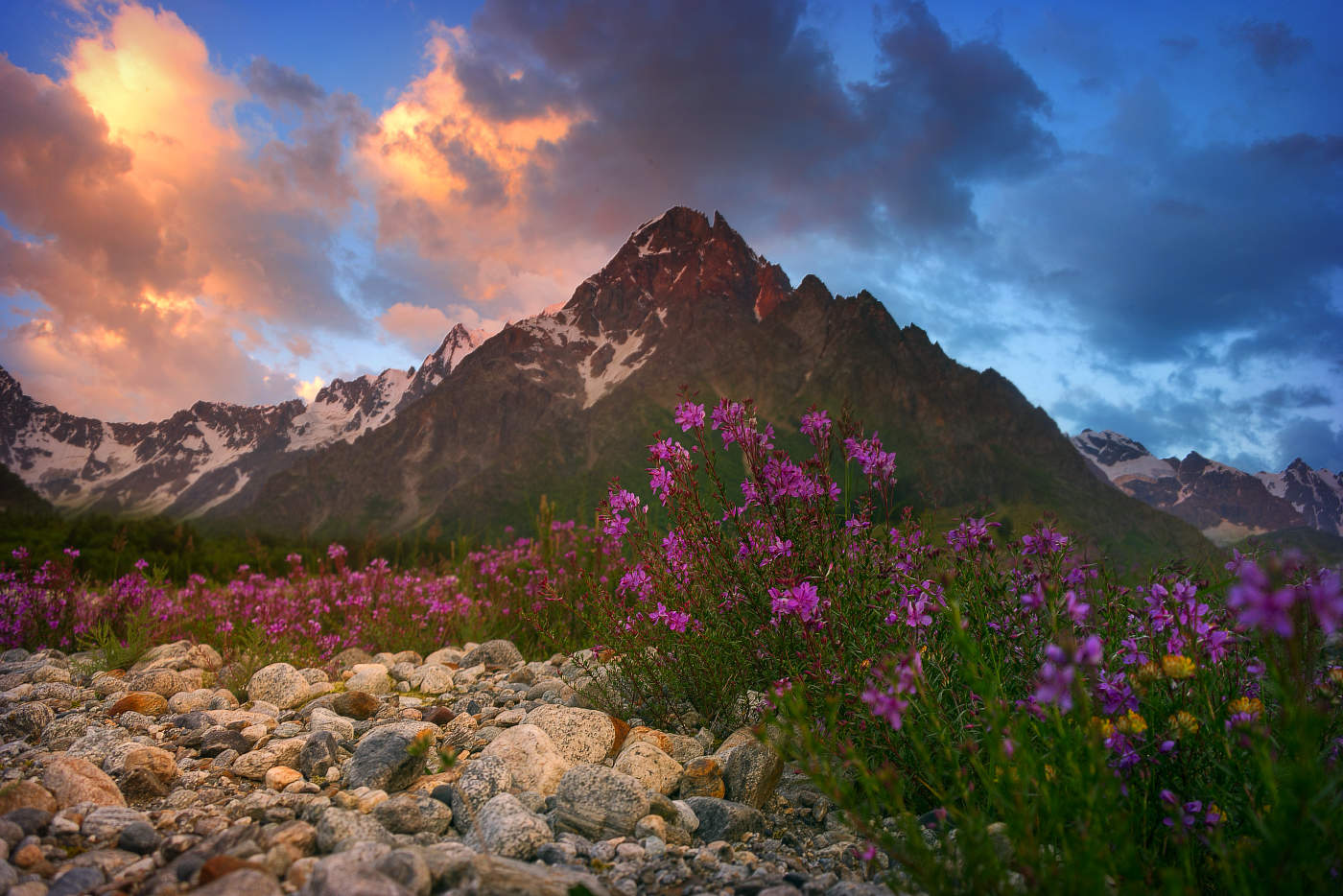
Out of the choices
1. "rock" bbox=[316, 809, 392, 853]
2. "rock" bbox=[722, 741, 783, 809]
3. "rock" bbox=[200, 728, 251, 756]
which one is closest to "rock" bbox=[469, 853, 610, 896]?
"rock" bbox=[316, 809, 392, 853]

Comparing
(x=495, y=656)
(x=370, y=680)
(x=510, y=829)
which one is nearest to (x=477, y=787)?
(x=510, y=829)

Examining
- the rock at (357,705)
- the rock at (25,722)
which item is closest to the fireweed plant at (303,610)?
the rock at (25,722)

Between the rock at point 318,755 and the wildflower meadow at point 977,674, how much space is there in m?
1.67

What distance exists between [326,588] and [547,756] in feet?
Answer: 22.4

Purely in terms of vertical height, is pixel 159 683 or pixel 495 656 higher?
pixel 495 656

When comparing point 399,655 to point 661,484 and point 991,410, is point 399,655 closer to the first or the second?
point 661,484

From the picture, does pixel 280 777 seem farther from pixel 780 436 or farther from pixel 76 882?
pixel 780 436

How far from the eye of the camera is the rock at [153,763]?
3.02 meters

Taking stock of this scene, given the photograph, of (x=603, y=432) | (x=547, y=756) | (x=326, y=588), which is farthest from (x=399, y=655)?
(x=603, y=432)

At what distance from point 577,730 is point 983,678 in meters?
2.20

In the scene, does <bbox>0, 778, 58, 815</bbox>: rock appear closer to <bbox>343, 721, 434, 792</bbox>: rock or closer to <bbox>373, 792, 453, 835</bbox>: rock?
<bbox>343, 721, 434, 792</bbox>: rock

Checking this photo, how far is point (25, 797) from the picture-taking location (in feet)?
8.30

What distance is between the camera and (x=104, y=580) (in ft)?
34.7

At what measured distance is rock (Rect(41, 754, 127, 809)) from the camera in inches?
104
